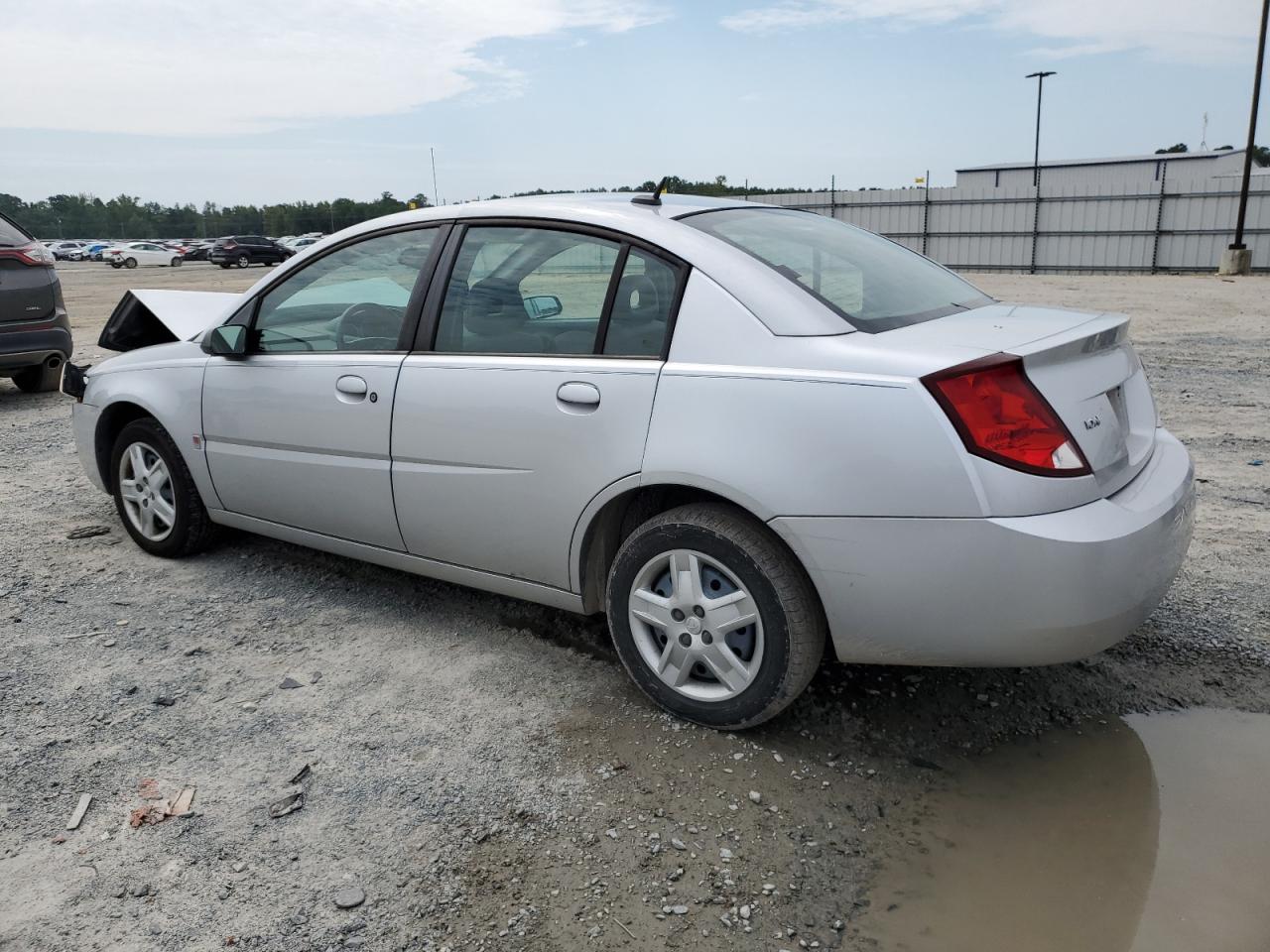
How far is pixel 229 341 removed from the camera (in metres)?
3.98

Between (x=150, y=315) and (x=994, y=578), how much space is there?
14.6ft

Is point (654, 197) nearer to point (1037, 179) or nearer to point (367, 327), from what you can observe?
point (367, 327)

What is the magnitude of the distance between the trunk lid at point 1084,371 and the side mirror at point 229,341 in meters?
2.57

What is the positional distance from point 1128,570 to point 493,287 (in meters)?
2.15

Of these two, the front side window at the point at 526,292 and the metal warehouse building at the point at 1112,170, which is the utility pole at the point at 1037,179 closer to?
the metal warehouse building at the point at 1112,170

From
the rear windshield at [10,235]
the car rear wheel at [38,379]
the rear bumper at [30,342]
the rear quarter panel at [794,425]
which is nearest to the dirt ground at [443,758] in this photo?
the rear quarter panel at [794,425]

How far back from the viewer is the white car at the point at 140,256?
4822 cm

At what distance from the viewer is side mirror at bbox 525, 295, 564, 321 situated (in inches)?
130

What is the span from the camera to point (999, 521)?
2.42m

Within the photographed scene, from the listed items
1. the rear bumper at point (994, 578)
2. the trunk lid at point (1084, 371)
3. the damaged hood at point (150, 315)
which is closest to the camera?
the rear bumper at point (994, 578)

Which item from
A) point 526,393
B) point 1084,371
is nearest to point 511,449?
point 526,393

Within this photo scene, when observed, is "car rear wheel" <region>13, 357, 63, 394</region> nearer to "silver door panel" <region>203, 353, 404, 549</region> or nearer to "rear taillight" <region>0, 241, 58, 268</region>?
"rear taillight" <region>0, 241, 58, 268</region>

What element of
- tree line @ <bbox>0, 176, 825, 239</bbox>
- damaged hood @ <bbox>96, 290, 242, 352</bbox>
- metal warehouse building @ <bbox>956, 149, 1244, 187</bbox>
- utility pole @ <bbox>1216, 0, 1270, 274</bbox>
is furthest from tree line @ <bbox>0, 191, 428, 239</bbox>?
damaged hood @ <bbox>96, 290, 242, 352</bbox>

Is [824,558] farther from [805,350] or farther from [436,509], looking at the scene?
[436,509]
